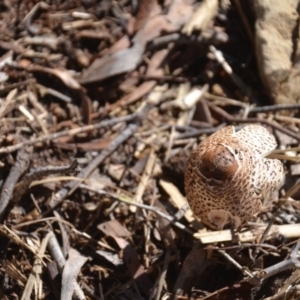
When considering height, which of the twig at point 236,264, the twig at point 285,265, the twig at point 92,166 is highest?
the twig at point 92,166

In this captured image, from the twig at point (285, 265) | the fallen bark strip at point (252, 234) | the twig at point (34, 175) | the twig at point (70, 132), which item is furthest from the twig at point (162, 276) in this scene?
the twig at point (70, 132)

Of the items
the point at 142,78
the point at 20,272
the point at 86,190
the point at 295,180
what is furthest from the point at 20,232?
the point at 295,180

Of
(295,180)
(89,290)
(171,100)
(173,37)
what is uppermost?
(173,37)

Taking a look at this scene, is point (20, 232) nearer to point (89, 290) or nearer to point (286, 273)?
point (89, 290)

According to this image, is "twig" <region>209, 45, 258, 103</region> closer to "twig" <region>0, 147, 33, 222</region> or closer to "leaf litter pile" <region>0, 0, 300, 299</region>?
"leaf litter pile" <region>0, 0, 300, 299</region>

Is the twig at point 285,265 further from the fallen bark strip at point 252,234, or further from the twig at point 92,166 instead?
the twig at point 92,166

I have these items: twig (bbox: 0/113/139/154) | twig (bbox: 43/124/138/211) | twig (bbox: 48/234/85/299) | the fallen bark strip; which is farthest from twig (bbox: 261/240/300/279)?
twig (bbox: 0/113/139/154)
